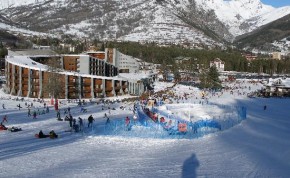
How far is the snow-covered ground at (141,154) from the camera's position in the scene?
21.0 m

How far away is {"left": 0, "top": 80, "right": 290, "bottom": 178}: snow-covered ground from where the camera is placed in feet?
68.9

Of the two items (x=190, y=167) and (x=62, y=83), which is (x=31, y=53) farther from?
(x=190, y=167)

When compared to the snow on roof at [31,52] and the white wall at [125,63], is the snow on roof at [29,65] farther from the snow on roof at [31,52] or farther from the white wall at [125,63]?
the white wall at [125,63]

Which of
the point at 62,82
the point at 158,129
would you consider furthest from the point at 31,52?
the point at 158,129

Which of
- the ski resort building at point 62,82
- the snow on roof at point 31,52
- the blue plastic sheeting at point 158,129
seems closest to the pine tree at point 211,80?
the ski resort building at point 62,82

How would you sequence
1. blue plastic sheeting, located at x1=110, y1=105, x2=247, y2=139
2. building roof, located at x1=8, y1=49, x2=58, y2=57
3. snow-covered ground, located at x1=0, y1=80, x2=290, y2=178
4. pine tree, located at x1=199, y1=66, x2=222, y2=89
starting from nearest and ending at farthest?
snow-covered ground, located at x1=0, y1=80, x2=290, y2=178 → blue plastic sheeting, located at x1=110, y1=105, x2=247, y2=139 → pine tree, located at x1=199, y1=66, x2=222, y2=89 → building roof, located at x1=8, y1=49, x2=58, y2=57

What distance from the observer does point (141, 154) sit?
25109mm

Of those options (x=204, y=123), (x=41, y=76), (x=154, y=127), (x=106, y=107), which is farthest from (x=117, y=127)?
(x=41, y=76)

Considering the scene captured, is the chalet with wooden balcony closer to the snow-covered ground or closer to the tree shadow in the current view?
the snow-covered ground

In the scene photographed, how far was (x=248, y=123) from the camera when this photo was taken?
127 feet

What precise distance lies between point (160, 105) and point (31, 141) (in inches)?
1015

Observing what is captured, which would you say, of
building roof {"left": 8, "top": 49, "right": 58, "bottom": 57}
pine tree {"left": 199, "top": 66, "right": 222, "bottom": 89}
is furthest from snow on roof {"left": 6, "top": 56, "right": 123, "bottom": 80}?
pine tree {"left": 199, "top": 66, "right": 222, "bottom": 89}

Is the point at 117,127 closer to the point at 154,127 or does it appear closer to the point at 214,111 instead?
the point at 154,127

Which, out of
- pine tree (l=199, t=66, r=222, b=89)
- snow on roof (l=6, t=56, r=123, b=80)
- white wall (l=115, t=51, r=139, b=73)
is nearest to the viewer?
snow on roof (l=6, t=56, r=123, b=80)
